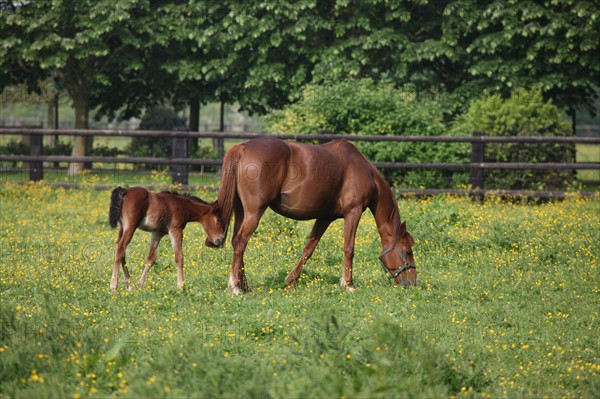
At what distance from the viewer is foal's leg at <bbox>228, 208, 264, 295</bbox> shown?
891cm

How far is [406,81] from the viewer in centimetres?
2492

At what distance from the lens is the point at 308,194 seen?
9.24 metres

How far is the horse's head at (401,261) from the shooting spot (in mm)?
9531

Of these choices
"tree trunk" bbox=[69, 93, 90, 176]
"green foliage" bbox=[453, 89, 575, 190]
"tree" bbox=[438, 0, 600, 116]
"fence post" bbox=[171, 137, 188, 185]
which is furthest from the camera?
"tree trunk" bbox=[69, 93, 90, 176]

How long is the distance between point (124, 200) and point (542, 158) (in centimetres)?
1246

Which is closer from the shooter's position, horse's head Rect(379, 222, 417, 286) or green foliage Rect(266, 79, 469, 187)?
horse's head Rect(379, 222, 417, 286)

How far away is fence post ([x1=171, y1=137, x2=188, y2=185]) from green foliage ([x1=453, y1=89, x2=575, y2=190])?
21.9ft

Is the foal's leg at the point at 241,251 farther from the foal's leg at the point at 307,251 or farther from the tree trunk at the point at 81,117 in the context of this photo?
the tree trunk at the point at 81,117

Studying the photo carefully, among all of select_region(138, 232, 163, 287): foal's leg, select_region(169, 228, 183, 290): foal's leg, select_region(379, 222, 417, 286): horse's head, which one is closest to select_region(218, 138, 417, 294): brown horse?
select_region(379, 222, 417, 286): horse's head

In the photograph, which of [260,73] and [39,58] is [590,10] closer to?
[260,73]

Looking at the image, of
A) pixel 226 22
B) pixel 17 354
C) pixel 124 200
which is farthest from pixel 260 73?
pixel 17 354

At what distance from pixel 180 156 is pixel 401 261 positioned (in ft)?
35.0

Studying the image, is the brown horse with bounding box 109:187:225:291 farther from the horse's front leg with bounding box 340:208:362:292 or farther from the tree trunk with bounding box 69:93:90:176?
the tree trunk with bounding box 69:93:90:176

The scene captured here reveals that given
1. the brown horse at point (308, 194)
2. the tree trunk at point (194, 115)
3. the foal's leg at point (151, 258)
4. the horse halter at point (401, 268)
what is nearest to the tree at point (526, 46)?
the tree trunk at point (194, 115)
